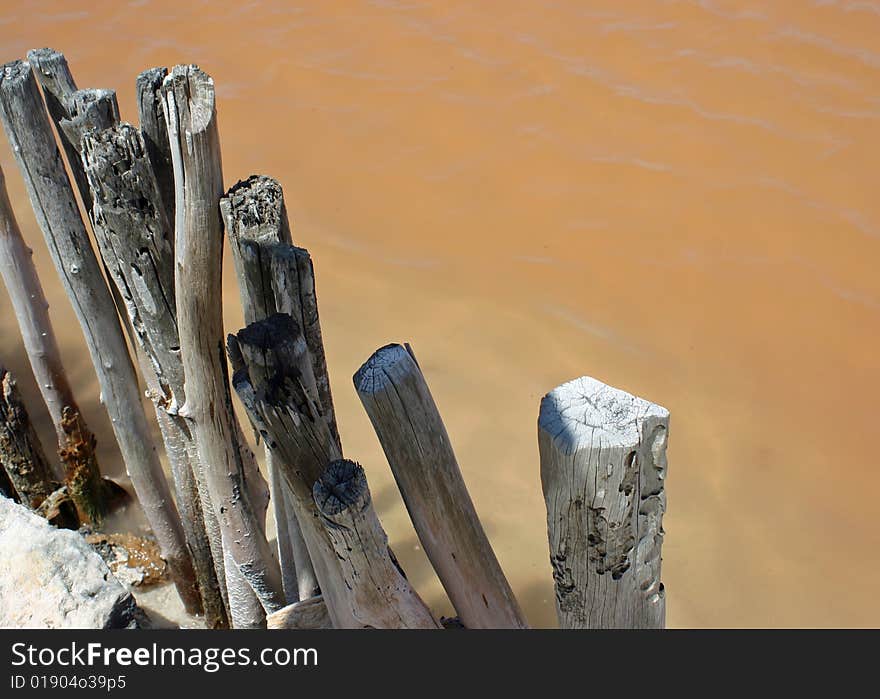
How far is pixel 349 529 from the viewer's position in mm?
1725

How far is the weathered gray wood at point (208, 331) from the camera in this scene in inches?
78.7

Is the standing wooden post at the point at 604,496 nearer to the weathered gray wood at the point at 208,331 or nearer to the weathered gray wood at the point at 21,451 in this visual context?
the weathered gray wood at the point at 208,331

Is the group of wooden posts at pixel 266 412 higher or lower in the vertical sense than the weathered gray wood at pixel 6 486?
higher

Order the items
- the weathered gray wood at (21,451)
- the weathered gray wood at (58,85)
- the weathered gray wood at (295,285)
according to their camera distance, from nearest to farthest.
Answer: the weathered gray wood at (295,285)
the weathered gray wood at (58,85)
the weathered gray wood at (21,451)

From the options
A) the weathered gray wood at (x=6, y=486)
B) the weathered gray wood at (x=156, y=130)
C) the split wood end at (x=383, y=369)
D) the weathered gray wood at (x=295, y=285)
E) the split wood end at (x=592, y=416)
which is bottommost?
the weathered gray wood at (x=6, y=486)

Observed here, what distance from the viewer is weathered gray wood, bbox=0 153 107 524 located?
10.8 ft

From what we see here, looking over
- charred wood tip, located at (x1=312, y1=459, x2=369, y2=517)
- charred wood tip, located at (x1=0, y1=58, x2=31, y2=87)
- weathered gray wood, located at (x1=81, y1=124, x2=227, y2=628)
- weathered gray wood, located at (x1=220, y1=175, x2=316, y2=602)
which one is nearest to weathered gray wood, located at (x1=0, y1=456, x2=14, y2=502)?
weathered gray wood, located at (x1=81, y1=124, x2=227, y2=628)

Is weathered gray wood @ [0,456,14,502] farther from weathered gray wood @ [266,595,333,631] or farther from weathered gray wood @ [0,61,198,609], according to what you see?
weathered gray wood @ [266,595,333,631]

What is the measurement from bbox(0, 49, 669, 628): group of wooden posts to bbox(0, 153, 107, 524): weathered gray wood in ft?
0.38

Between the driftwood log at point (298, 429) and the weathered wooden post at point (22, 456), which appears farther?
the weathered wooden post at point (22, 456)

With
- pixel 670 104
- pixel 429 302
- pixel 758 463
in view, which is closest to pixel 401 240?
pixel 429 302

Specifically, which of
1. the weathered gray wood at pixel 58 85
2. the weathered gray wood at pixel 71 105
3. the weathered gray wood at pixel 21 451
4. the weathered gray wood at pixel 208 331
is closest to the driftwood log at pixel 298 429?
the weathered gray wood at pixel 208 331

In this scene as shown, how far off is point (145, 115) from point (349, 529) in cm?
127
